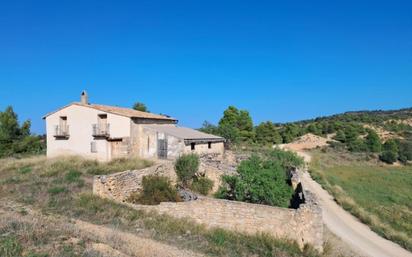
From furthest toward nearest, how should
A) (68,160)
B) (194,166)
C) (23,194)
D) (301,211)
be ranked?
1. (68,160)
2. (194,166)
3. (23,194)
4. (301,211)

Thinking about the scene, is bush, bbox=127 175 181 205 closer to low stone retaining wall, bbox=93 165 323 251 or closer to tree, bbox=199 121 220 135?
low stone retaining wall, bbox=93 165 323 251

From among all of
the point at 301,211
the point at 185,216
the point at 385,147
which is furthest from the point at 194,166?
the point at 385,147

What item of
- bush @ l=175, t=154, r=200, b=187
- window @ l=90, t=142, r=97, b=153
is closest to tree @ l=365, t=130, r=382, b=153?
bush @ l=175, t=154, r=200, b=187

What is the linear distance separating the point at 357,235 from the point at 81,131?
19466 millimetres

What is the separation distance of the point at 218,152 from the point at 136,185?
12.3 meters

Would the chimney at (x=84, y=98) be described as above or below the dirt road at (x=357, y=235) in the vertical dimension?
above

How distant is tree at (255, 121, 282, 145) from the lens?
4726cm

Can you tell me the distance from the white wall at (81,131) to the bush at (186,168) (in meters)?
7.21

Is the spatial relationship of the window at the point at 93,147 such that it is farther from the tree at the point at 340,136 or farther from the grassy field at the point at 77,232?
the tree at the point at 340,136

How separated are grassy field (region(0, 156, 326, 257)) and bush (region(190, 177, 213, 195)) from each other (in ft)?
14.5

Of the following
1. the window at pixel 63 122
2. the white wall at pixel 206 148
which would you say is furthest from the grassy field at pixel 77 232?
the window at pixel 63 122

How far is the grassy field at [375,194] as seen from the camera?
14449 millimetres

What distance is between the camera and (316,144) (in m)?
54.3

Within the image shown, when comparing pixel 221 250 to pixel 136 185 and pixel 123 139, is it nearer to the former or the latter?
pixel 136 185
